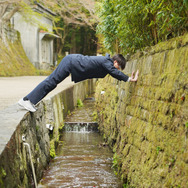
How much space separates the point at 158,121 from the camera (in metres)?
3.64

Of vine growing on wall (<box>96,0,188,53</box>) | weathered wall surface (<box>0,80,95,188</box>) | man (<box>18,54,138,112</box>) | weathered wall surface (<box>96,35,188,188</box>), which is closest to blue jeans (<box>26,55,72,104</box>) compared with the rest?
man (<box>18,54,138,112</box>)

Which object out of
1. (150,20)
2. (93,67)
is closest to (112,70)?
(93,67)

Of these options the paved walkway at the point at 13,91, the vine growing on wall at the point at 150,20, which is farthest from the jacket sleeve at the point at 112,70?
the paved walkway at the point at 13,91

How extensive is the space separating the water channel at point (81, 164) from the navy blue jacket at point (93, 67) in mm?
2080

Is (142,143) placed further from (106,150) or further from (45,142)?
(106,150)

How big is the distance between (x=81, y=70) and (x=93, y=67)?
0.76 feet

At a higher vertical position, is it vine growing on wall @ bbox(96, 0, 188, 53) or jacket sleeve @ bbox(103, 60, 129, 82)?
vine growing on wall @ bbox(96, 0, 188, 53)

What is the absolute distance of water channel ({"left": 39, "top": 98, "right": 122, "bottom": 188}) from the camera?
16.9 feet

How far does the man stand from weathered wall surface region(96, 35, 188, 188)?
464 mm

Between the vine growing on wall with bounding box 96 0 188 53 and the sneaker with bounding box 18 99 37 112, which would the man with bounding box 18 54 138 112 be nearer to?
the sneaker with bounding box 18 99 37 112

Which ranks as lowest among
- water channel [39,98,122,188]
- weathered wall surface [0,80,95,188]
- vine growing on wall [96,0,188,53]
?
water channel [39,98,122,188]

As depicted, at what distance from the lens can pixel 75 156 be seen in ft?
22.4

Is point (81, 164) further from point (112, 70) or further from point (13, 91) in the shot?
point (13, 91)

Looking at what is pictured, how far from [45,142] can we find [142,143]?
2547 millimetres
